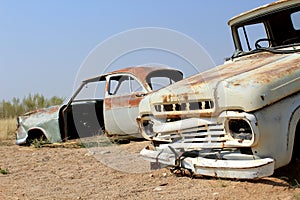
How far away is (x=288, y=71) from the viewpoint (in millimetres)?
4254

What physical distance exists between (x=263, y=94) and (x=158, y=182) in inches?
69.0

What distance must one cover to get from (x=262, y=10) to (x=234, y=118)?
233 cm

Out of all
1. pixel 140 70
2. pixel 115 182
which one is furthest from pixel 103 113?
pixel 115 182

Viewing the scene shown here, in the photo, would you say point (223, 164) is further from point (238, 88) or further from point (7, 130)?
point (7, 130)

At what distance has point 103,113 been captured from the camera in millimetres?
9125

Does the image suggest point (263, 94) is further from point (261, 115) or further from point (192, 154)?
point (192, 154)

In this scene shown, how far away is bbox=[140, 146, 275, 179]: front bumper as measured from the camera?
401cm

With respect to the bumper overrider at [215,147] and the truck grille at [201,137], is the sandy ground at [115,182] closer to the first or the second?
the bumper overrider at [215,147]

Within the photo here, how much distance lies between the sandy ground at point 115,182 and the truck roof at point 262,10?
6.97 feet

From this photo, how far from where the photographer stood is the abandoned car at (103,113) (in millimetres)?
8375

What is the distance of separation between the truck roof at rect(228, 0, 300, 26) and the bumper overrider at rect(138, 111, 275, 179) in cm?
209

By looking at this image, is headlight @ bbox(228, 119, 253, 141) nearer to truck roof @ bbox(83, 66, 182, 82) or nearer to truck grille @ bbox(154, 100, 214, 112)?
truck grille @ bbox(154, 100, 214, 112)

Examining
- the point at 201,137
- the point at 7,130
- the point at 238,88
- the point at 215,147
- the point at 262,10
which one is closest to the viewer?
the point at 238,88

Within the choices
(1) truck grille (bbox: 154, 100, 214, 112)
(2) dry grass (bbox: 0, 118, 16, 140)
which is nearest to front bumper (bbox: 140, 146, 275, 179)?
(1) truck grille (bbox: 154, 100, 214, 112)
